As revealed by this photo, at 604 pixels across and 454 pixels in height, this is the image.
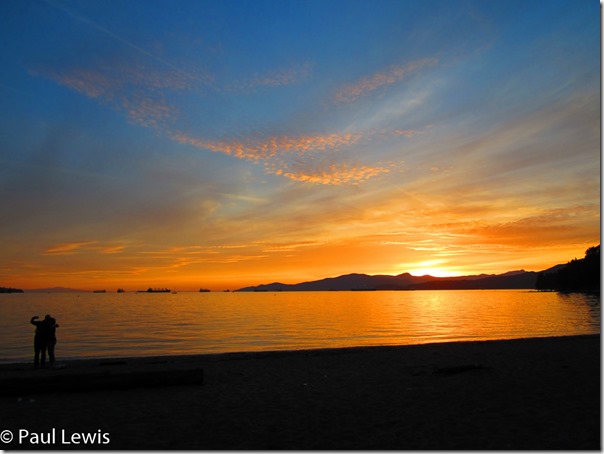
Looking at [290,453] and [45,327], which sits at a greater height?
[45,327]

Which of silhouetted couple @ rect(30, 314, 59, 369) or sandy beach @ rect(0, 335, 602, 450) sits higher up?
silhouetted couple @ rect(30, 314, 59, 369)

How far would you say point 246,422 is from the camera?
11.7 m

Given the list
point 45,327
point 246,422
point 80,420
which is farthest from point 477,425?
point 45,327

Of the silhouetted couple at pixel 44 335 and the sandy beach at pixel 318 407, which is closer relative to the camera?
the sandy beach at pixel 318 407

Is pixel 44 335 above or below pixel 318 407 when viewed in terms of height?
above

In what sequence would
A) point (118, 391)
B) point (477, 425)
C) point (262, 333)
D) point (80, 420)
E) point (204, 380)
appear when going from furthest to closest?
point (262, 333) < point (204, 380) < point (118, 391) < point (80, 420) < point (477, 425)

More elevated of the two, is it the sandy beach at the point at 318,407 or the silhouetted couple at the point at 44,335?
the silhouetted couple at the point at 44,335

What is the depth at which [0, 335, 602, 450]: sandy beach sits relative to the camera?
10.1m

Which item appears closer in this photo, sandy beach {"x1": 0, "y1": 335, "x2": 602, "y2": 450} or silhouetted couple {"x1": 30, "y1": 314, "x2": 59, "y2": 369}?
sandy beach {"x1": 0, "y1": 335, "x2": 602, "y2": 450}

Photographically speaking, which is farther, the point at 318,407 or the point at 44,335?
the point at 44,335

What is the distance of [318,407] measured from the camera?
13.2 meters

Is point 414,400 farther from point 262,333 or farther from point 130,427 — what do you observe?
point 262,333

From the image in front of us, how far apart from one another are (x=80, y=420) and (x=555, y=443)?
1143 centimetres

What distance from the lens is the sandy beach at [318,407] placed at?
10094mm
